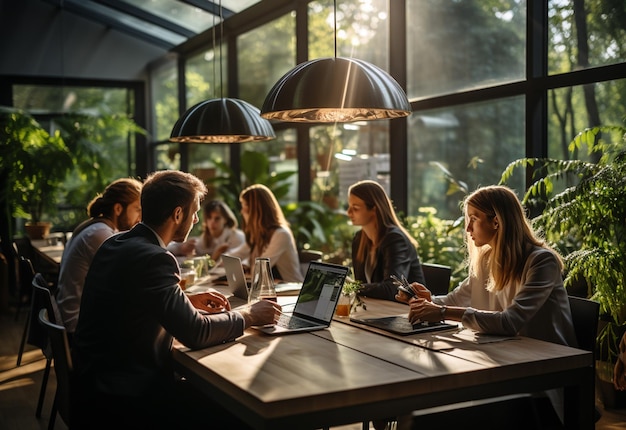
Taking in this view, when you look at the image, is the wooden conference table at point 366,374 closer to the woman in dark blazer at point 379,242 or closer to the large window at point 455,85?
the woman in dark blazer at point 379,242

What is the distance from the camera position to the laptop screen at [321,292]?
300cm

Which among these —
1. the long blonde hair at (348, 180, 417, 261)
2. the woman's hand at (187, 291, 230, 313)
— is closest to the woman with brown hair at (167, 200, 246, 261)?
the long blonde hair at (348, 180, 417, 261)

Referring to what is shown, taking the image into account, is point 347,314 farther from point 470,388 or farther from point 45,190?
point 45,190

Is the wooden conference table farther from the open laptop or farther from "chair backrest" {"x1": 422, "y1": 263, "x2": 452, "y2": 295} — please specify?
"chair backrest" {"x1": 422, "y1": 263, "x2": 452, "y2": 295}

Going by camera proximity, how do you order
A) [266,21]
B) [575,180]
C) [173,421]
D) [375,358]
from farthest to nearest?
[266,21] < [575,180] < [173,421] < [375,358]

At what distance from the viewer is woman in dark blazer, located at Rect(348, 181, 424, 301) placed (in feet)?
13.4

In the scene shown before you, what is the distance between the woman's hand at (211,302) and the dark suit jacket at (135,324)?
1.76 feet

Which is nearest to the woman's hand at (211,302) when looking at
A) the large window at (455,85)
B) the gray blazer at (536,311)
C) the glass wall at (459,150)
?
the gray blazer at (536,311)

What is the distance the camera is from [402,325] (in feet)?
9.59

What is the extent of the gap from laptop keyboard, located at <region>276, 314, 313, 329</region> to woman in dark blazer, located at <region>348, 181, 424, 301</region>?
974mm

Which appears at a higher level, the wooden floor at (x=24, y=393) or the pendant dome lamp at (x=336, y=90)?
the pendant dome lamp at (x=336, y=90)

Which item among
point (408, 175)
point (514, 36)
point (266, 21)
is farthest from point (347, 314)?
point (266, 21)

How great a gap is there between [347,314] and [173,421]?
3.02ft

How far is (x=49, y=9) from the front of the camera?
9.92 metres
